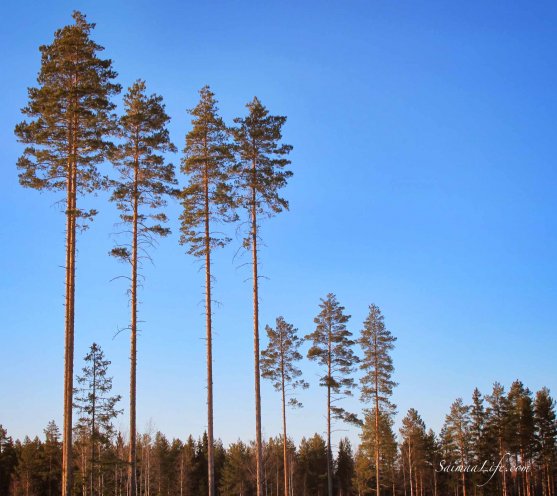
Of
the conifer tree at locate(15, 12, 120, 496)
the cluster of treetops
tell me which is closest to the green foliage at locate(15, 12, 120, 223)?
the conifer tree at locate(15, 12, 120, 496)

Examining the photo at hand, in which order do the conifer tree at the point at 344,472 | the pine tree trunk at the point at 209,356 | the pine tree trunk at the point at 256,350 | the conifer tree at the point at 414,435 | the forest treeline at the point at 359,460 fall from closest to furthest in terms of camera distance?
the pine tree trunk at the point at 209,356
the pine tree trunk at the point at 256,350
the forest treeline at the point at 359,460
the conifer tree at the point at 414,435
the conifer tree at the point at 344,472

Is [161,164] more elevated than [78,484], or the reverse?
[161,164]

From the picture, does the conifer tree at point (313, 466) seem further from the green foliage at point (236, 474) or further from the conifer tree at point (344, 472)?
the green foliage at point (236, 474)

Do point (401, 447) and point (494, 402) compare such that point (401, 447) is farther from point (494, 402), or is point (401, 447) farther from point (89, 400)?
point (89, 400)

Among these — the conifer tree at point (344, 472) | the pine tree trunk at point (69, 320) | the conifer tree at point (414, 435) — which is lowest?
the conifer tree at point (344, 472)

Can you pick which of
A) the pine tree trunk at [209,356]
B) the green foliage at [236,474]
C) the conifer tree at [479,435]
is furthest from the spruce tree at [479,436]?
the pine tree trunk at [209,356]

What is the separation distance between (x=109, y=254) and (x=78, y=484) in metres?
29.0

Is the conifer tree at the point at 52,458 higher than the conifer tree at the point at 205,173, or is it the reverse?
the conifer tree at the point at 205,173

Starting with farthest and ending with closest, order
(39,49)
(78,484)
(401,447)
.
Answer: (401,447)
(78,484)
(39,49)

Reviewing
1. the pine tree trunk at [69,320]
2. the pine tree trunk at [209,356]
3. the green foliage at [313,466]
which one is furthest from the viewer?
the green foliage at [313,466]

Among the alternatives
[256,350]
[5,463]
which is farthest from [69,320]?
[5,463]

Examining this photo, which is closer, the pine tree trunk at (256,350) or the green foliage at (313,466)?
the pine tree trunk at (256,350)

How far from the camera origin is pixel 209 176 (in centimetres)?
2906

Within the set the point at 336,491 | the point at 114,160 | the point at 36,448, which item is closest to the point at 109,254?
the point at 114,160
